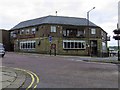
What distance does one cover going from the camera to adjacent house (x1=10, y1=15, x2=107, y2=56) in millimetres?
59000

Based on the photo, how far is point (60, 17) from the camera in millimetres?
64375

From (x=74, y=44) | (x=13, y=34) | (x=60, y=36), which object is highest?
(x=13, y=34)

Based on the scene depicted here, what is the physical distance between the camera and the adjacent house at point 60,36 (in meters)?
59.0

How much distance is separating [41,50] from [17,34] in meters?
12.9

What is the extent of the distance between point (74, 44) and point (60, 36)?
4513 mm

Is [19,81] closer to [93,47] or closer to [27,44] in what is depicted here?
[27,44]

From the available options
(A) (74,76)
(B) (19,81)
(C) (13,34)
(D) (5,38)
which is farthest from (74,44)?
(B) (19,81)

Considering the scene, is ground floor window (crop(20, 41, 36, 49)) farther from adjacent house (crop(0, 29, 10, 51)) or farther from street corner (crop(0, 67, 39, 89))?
street corner (crop(0, 67, 39, 89))

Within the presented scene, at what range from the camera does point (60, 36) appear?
6012 centimetres

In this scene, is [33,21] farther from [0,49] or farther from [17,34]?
[0,49]

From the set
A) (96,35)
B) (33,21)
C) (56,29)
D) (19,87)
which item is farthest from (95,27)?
(19,87)

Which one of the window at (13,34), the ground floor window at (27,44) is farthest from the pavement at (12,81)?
the window at (13,34)

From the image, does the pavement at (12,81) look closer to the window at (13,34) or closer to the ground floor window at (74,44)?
the ground floor window at (74,44)

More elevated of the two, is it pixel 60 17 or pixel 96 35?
pixel 60 17
